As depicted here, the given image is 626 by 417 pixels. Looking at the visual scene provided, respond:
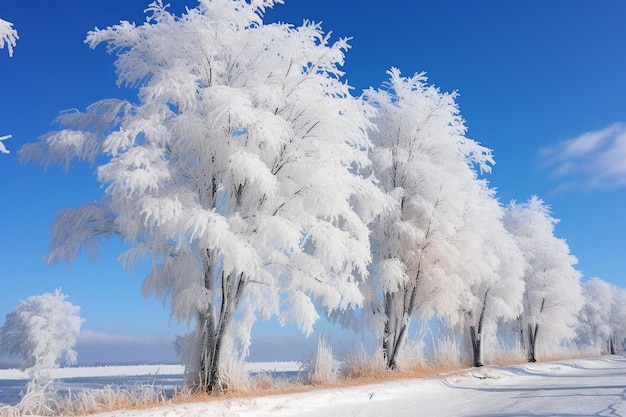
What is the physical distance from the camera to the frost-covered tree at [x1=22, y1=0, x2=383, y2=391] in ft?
34.6

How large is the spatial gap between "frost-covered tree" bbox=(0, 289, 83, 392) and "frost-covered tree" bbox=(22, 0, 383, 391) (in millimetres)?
19182

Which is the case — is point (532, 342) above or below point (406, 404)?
below

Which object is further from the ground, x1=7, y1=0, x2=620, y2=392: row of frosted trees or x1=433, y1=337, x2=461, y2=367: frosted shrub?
x1=7, y1=0, x2=620, y2=392: row of frosted trees

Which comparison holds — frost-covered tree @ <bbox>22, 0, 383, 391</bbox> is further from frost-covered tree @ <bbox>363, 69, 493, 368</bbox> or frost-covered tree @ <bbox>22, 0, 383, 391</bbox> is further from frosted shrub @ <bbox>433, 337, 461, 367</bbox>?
frosted shrub @ <bbox>433, 337, 461, 367</bbox>

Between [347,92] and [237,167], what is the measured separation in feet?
13.9

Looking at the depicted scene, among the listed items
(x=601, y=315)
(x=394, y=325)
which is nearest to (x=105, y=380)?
(x=394, y=325)

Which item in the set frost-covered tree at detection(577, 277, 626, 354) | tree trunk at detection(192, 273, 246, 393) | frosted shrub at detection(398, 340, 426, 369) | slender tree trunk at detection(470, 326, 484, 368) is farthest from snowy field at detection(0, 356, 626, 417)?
frost-covered tree at detection(577, 277, 626, 354)

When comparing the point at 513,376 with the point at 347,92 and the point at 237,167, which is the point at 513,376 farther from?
the point at 237,167

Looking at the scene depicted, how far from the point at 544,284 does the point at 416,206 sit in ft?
66.5

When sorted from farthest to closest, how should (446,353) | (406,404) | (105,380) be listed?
(105,380) → (446,353) → (406,404)

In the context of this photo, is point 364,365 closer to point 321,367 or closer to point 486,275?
point 321,367

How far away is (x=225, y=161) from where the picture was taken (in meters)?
11.6

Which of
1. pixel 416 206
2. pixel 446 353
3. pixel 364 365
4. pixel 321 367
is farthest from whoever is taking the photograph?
pixel 446 353

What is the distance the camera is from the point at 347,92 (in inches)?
516
